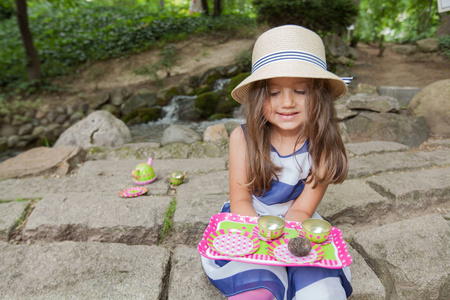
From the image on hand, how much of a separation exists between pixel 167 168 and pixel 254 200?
1387 mm

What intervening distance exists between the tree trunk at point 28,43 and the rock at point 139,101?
110 inches

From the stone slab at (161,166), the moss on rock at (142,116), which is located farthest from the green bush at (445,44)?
the stone slab at (161,166)

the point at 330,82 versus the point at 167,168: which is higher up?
the point at 330,82

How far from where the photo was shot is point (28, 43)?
24.7 ft

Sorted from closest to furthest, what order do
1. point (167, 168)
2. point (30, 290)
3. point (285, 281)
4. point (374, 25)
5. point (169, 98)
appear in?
1. point (285, 281)
2. point (30, 290)
3. point (167, 168)
4. point (169, 98)
5. point (374, 25)

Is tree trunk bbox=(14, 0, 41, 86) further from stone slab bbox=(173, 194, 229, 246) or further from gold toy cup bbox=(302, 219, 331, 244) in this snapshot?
gold toy cup bbox=(302, 219, 331, 244)

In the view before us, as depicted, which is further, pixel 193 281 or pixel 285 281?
pixel 193 281

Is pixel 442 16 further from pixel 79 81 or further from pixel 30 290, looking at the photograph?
pixel 30 290

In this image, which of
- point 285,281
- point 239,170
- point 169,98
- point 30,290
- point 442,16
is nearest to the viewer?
point 285,281

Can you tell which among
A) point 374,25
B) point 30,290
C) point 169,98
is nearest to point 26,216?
point 30,290

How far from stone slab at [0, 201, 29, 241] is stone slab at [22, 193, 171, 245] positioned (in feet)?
0.31

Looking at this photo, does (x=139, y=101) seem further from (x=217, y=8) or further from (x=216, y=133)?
(x=217, y=8)

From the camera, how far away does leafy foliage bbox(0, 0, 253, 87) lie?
869cm

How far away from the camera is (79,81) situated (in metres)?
8.46
